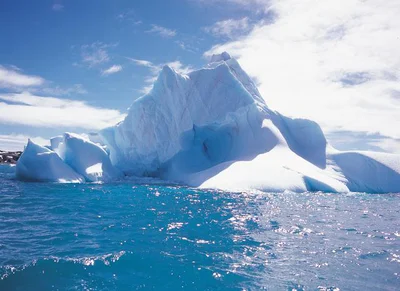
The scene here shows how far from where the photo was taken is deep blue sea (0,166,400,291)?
5.16m

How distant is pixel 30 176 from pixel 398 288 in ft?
66.9

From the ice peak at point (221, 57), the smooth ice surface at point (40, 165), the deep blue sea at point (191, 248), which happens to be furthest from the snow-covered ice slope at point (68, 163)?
the ice peak at point (221, 57)

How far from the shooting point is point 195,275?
542cm

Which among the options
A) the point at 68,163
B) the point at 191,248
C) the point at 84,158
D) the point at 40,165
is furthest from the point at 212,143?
the point at 191,248

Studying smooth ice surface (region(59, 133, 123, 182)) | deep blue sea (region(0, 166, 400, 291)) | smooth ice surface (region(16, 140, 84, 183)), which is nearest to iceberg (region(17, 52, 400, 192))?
smooth ice surface (region(59, 133, 123, 182))

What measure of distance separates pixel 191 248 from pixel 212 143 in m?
19.6

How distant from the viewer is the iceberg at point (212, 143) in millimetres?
21719

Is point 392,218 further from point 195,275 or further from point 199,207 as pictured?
point 195,275

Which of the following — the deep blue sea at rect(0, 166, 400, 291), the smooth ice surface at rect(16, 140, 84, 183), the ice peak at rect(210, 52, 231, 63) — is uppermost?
the ice peak at rect(210, 52, 231, 63)

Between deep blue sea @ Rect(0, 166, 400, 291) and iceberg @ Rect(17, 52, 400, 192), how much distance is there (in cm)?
950

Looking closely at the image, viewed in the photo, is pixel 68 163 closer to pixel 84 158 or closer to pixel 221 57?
pixel 84 158

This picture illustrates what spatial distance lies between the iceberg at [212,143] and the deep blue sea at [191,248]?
9.50m

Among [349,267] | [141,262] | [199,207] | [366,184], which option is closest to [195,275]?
[141,262]

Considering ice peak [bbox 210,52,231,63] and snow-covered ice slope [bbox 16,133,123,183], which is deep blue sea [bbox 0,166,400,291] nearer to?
snow-covered ice slope [bbox 16,133,123,183]
